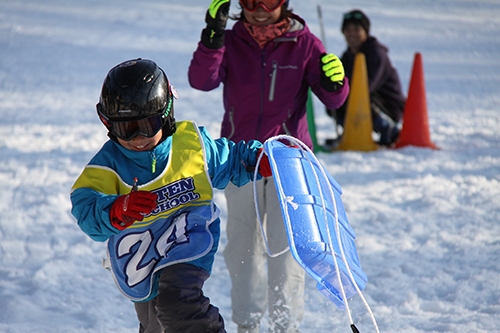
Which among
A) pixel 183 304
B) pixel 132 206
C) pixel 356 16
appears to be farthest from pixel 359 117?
pixel 132 206

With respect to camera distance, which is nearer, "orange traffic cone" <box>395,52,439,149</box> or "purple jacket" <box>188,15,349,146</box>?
"purple jacket" <box>188,15,349,146</box>

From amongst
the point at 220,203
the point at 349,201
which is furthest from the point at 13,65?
the point at 349,201

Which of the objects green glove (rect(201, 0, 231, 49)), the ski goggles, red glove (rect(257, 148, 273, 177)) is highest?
the ski goggles

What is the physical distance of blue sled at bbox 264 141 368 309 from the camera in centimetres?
249

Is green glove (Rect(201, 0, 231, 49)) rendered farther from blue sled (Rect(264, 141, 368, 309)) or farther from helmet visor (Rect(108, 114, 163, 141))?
helmet visor (Rect(108, 114, 163, 141))

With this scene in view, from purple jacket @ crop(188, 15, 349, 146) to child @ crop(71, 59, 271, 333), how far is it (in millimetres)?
695

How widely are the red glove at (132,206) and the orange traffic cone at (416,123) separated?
5.34 m

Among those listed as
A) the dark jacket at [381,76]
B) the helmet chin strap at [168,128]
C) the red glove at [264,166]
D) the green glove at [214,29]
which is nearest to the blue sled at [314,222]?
the red glove at [264,166]

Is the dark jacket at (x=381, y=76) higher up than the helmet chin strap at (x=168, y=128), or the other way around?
the dark jacket at (x=381, y=76)

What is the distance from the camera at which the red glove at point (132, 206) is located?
2393 millimetres

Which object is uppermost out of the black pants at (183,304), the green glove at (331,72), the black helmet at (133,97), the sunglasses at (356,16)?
the sunglasses at (356,16)

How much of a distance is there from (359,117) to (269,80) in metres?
3.78

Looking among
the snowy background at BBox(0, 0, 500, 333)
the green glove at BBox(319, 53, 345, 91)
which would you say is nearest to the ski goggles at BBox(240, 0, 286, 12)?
the green glove at BBox(319, 53, 345, 91)

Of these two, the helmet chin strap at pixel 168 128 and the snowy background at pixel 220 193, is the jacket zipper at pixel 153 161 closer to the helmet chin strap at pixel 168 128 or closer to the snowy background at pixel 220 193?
the helmet chin strap at pixel 168 128
